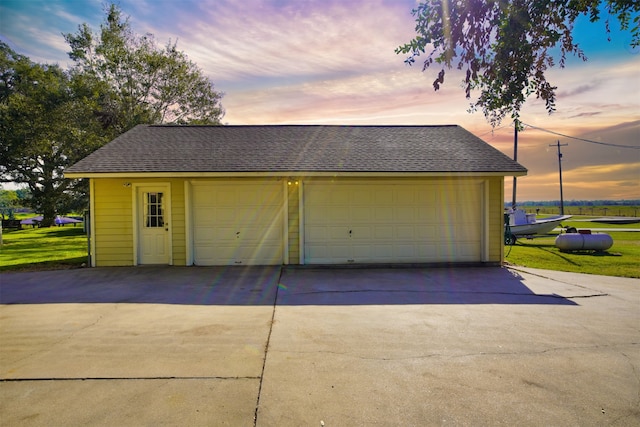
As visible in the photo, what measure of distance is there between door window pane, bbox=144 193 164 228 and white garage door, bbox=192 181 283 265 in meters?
0.94

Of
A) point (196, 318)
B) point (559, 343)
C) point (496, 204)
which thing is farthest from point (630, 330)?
point (196, 318)

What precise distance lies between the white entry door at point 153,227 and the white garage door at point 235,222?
820 millimetres

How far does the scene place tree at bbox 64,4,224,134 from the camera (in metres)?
22.1

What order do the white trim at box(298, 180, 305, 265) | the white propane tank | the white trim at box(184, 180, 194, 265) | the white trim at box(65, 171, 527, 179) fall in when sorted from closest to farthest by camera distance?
the white trim at box(65, 171, 527, 179) → the white trim at box(184, 180, 194, 265) → the white trim at box(298, 180, 305, 265) → the white propane tank

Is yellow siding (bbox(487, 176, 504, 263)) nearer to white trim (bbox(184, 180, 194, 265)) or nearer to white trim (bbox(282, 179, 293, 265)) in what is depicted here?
white trim (bbox(282, 179, 293, 265))

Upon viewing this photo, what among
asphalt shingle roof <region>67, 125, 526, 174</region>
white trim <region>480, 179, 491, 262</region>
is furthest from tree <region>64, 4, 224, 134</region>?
white trim <region>480, 179, 491, 262</region>

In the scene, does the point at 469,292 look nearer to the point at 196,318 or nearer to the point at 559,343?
the point at 559,343

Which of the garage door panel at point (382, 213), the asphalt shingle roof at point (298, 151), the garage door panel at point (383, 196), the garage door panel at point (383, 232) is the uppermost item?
the asphalt shingle roof at point (298, 151)

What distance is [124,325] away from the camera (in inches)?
195

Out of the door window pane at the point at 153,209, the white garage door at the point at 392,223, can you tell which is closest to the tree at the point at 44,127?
the door window pane at the point at 153,209

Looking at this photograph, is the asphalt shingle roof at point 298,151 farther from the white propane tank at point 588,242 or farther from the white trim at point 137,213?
the white propane tank at point 588,242

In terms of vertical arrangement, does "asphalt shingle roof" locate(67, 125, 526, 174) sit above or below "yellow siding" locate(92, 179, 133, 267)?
above

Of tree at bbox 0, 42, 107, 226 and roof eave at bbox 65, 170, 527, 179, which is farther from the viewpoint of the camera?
tree at bbox 0, 42, 107, 226

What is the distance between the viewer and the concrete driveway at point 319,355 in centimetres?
290
